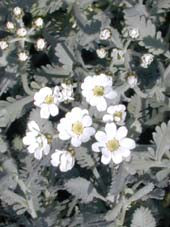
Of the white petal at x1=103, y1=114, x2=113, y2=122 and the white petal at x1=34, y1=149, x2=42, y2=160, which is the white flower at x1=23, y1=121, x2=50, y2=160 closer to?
the white petal at x1=34, y1=149, x2=42, y2=160

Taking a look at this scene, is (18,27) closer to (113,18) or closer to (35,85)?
(35,85)

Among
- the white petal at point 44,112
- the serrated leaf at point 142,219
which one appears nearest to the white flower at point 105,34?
the white petal at point 44,112

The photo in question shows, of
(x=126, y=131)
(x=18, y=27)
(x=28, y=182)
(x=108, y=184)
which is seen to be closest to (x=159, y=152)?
(x=126, y=131)

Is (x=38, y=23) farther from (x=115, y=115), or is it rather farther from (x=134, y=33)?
(x=115, y=115)

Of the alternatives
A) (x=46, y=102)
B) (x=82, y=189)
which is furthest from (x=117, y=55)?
(x=82, y=189)

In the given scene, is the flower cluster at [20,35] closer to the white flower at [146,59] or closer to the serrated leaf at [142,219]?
the white flower at [146,59]
